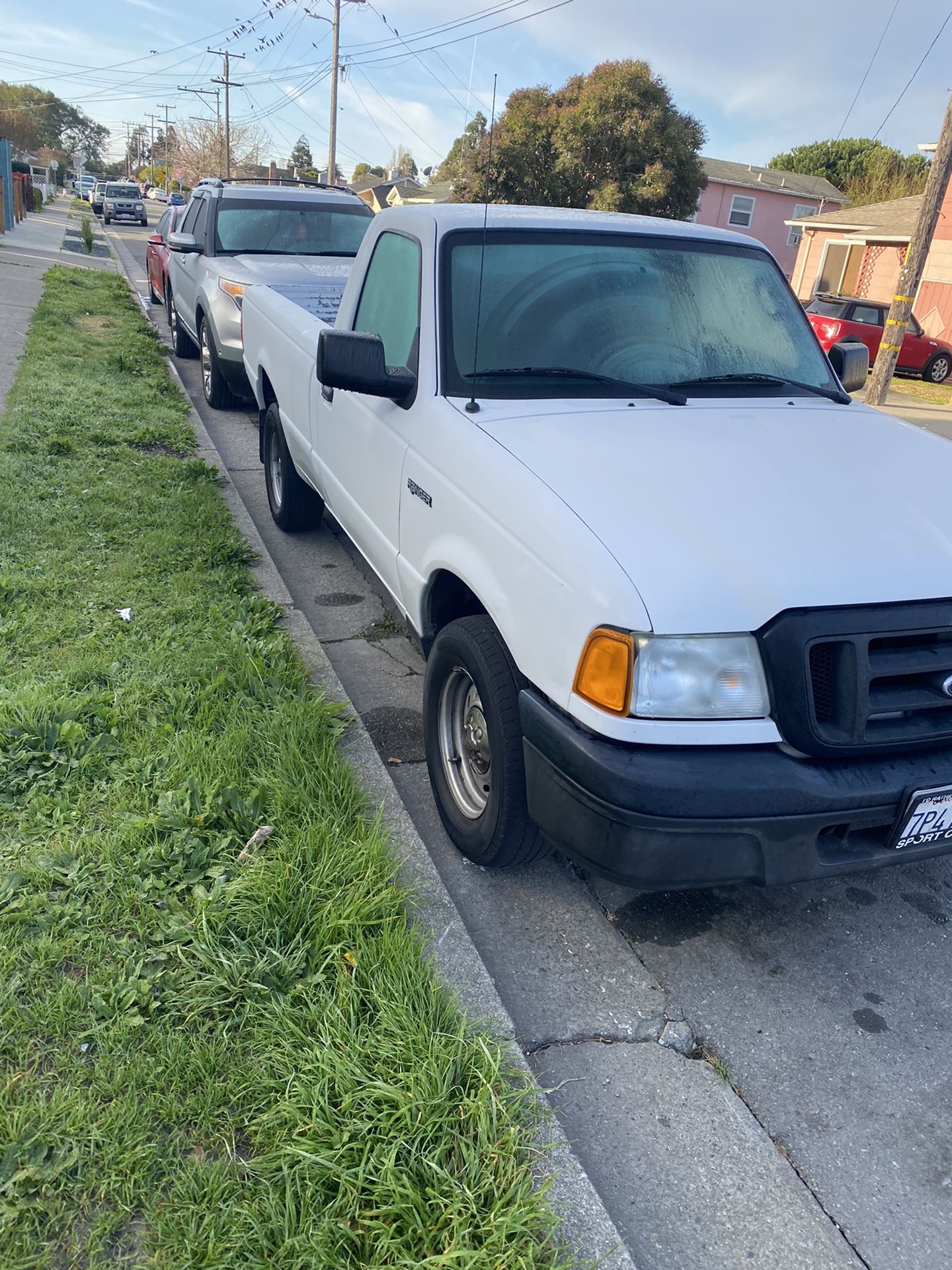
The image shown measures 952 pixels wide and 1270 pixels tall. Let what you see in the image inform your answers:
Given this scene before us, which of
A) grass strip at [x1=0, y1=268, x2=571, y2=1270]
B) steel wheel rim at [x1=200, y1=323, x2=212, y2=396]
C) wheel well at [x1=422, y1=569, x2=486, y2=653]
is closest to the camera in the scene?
grass strip at [x1=0, y1=268, x2=571, y2=1270]

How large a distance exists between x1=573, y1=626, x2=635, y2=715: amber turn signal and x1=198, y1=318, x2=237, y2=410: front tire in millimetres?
7075

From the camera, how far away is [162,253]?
1267 cm

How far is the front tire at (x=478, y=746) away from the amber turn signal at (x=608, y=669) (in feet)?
1.14

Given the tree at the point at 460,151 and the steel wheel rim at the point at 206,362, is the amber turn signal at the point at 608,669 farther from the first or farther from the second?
the tree at the point at 460,151

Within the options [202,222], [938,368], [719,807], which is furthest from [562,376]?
[938,368]

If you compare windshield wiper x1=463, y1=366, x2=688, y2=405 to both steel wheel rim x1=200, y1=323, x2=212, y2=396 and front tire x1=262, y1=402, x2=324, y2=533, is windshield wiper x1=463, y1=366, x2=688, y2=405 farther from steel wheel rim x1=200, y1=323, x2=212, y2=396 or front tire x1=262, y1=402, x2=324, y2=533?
steel wheel rim x1=200, y1=323, x2=212, y2=396

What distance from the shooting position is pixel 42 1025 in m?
2.12

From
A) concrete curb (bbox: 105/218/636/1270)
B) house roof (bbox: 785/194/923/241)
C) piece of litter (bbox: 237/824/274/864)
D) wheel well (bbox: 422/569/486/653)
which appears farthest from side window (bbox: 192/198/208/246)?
house roof (bbox: 785/194/923/241)

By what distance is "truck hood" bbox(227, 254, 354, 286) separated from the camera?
754 cm

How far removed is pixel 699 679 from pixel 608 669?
218mm

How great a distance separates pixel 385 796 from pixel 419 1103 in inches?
52.7

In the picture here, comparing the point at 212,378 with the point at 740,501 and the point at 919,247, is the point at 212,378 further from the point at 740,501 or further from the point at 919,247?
the point at 919,247

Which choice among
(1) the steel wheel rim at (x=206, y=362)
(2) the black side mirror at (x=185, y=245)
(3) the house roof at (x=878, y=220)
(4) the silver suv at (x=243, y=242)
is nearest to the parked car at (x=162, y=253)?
(4) the silver suv at (x=243, y=242)

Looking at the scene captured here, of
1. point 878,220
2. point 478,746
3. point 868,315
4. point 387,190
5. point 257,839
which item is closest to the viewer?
point 257,839
